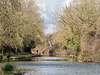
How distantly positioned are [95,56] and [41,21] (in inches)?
1433

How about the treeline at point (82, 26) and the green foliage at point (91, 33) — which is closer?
the treeline at point (82, 26)

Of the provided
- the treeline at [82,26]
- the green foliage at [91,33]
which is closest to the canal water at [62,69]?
the treeline at [82,26]

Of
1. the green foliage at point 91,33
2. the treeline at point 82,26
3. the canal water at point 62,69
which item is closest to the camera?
the canal water at point 62,69

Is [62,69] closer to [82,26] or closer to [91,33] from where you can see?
[91,33]

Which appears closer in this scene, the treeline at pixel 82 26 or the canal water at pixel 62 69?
the canal water at pixel 62 69

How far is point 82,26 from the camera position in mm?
51719

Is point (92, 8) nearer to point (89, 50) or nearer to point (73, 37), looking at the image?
point (73, 37)

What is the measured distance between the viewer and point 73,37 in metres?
57.0

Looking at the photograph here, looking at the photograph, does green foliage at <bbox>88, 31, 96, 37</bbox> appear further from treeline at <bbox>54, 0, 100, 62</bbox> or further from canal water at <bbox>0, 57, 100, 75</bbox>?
canal water at <bbox>0, 57, 100, 75</bbox>

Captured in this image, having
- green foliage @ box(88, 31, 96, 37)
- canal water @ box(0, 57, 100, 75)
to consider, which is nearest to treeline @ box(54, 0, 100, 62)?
green foliage @ box(88, 31, 96, 37)

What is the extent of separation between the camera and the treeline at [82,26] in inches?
1738

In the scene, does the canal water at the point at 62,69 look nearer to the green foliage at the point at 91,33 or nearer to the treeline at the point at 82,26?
the treeline at the point at 82,26

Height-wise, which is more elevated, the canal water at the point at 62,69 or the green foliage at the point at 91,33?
the green foliage at the point at 91,33

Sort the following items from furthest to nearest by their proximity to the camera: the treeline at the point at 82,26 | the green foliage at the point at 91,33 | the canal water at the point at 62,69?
the green foliage at the point at 91,33
the treeline at the point at 82,26
the canal water at the point at 62,69
